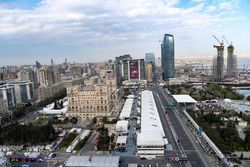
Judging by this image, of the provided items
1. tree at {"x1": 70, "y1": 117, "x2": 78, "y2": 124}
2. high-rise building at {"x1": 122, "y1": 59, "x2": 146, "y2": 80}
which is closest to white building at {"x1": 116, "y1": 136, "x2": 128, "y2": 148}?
tree at {"x1": 70, "y1": 117, "x2": 78, "y2": 124}

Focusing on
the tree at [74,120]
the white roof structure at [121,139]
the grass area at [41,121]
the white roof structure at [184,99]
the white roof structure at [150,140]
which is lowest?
the grass area at [41,121]

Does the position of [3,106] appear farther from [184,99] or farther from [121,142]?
[184,99]

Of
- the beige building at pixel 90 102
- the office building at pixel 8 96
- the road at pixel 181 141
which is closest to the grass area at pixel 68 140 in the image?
the beige building at pixel 90 102

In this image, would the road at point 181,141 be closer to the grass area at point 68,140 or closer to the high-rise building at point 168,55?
the grass area at point 68,140

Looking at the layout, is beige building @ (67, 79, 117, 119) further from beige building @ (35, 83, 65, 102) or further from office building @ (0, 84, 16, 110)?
beige building @ (35, 83, 65, 102)

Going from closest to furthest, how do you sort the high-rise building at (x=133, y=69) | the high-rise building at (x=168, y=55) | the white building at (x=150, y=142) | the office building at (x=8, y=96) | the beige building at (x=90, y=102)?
the white building at (x=150, y=142) < the beige building at (x=90, y=102) < the office building at (x=8, y=96) < the high-rise building at (x=133, y=69) < the high-rise building at (x=168, y=55)
